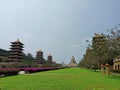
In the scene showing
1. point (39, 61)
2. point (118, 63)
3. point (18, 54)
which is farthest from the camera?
point (39, 61)

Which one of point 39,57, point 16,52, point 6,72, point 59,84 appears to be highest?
point 16,52

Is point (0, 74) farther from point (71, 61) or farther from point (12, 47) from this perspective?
point (71, 61)

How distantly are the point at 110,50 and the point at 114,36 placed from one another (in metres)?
1.98

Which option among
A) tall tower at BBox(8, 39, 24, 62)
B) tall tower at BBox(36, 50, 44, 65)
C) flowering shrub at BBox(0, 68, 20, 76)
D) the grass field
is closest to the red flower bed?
flowering shrub at BBox(0, 68, 20, 76)

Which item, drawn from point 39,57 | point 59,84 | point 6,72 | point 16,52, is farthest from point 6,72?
point 39,57

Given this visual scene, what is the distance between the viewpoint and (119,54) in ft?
97.7

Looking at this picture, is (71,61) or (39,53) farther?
(71,61)

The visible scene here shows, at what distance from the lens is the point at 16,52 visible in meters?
88.6

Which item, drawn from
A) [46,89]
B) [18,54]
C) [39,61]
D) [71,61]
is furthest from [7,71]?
[71,61]

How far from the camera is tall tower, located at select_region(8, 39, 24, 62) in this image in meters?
86.4

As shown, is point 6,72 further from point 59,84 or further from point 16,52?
point 16,52

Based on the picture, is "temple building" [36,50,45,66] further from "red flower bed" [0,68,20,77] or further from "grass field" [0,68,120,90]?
"grass field" [0,68,120,90]

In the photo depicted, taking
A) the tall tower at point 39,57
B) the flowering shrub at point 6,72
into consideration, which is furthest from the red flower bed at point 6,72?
the tall tower at point 39,57

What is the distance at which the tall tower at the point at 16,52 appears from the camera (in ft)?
284
